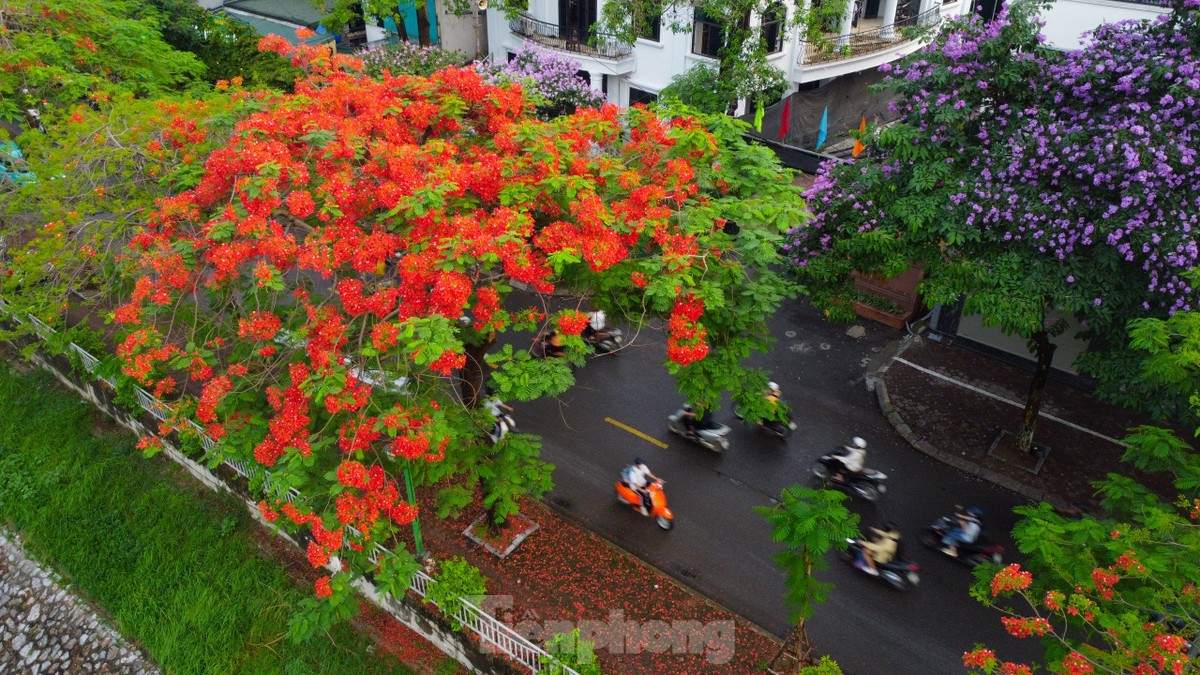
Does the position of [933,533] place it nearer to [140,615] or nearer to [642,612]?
[642,612]

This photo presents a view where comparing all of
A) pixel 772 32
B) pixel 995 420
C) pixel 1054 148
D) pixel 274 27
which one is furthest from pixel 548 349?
pixel 274 27

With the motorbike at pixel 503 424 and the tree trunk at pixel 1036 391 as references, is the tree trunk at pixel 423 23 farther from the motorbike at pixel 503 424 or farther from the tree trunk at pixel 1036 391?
the tree trunk at pixel 1036 391

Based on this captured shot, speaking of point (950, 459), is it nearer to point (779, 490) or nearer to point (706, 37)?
point (779, 490)

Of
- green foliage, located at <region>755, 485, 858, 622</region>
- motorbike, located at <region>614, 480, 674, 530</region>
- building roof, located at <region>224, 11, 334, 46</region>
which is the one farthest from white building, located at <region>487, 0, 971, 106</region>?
green foliage, located at <region>755, 485, 858, 622</region>

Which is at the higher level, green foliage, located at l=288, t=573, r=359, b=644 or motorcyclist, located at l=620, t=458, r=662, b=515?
green foliage, located at l=288, t=573, r=359, b=644

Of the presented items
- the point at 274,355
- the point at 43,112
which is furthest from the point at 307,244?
the point at 43,112

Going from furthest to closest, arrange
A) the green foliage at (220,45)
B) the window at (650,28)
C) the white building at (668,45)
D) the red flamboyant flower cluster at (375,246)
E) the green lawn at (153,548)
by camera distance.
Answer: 1. the green foliage at (220,45)
2. the white building at (668,45)
3. the window at (650,28)
4. the green lawn at (153,548)
5. the red flamboyant flower cluster at (375,246)

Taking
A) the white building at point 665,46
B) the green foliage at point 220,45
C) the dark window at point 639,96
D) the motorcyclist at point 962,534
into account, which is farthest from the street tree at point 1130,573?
the green foliage at point 220,45

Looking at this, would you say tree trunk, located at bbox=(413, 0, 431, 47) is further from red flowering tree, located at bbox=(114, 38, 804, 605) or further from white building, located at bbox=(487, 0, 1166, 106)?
red flowering tree, located at bbox=(114, 38, 804, 605)
